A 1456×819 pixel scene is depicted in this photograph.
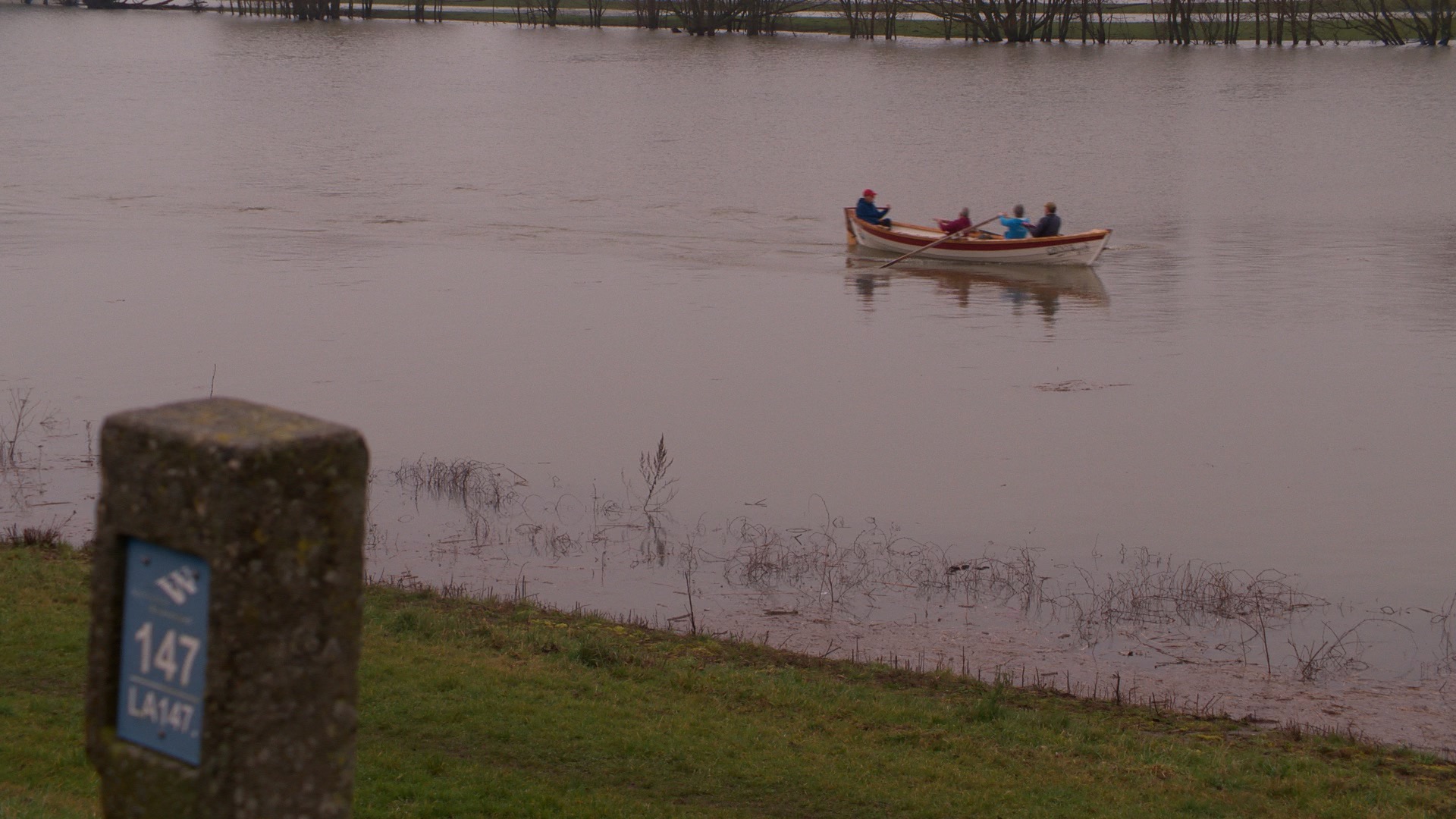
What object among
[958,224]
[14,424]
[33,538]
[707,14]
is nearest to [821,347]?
[958,224]

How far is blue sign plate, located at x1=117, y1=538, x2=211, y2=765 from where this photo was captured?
9.29 ft

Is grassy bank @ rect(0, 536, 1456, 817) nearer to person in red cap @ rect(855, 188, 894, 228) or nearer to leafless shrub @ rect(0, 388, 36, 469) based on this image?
leafless shrub @ rect(0, 388, 36, 469)

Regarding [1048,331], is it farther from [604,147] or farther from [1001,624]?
[604,147]

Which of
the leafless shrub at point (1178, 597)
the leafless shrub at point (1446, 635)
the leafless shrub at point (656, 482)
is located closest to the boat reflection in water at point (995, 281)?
the leafless shrub at point (656, 482)

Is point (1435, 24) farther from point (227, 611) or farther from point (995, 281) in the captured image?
point (227, 611)

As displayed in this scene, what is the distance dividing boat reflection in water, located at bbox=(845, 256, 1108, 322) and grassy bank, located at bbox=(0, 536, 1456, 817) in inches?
803

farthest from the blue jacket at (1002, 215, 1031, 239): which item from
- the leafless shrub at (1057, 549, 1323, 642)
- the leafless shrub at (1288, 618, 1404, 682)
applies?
the leafless shrub at (1288, 618, 1404, 682)

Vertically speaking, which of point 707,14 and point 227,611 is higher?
point 707,14

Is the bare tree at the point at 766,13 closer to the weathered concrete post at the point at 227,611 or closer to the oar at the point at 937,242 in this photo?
the oar at the point at 937,242

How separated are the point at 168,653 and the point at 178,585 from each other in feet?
0.48

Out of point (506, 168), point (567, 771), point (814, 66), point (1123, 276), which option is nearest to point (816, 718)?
point (567, 771)

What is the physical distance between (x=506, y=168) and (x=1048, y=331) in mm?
28046

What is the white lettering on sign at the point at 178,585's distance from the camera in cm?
282

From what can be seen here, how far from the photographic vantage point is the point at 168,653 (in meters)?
2.89
